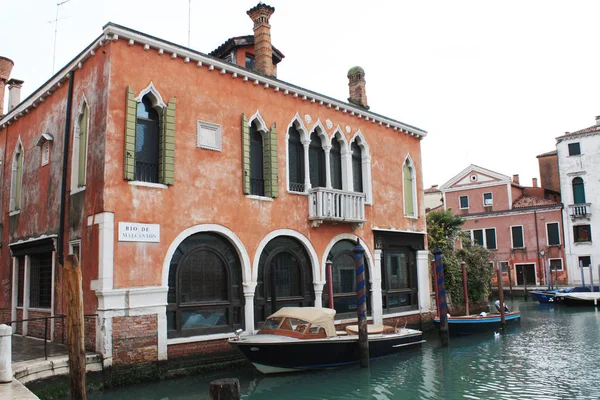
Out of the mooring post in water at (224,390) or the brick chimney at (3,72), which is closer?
the mooring post in water at (224,390)

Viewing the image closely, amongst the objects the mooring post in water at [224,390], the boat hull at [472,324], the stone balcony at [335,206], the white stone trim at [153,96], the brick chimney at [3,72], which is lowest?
the boat hull at [472,324]

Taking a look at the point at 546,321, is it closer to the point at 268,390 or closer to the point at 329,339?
the point at 329,339

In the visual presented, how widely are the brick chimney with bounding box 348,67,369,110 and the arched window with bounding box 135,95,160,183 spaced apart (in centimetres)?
681

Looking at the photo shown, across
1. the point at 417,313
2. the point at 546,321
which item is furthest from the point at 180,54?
the point at 546,321

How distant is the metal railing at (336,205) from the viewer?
38.5ft

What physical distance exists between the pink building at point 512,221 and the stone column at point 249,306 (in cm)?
2064

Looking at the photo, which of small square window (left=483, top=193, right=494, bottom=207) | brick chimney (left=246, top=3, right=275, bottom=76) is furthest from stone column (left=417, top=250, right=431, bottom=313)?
small square window (left=483, top=193, right=494, bottom=207)

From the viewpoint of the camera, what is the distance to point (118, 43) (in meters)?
9.04

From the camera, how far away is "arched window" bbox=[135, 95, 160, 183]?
9406 mm

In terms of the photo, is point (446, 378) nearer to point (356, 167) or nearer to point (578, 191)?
point (356, 167)

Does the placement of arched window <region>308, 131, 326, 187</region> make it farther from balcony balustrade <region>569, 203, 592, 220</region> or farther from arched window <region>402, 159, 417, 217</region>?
balcony balustrade <region>569, 203, 592, 220</region>

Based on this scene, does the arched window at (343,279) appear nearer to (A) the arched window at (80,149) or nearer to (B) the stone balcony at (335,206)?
(B) the stone balcony at (335,206)

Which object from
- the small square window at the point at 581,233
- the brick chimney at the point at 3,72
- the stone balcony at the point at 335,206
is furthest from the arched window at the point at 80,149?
the small square window at the point at 581,233

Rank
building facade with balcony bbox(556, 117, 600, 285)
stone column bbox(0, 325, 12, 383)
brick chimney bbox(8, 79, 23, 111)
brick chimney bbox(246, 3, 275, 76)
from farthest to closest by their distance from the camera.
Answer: building facade with balcony bbox(556, 117, 600, 285), brick chimney bbox(8, 79, 23, 111), brick chimney bbox(246, 3, 275, 76), stone column bbox(0, 325, 12, 383)
